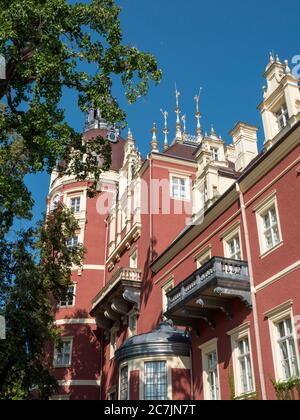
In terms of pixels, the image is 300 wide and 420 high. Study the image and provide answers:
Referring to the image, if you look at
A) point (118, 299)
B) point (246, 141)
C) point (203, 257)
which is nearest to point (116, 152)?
point (118, 299)

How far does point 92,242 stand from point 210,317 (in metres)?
18.8

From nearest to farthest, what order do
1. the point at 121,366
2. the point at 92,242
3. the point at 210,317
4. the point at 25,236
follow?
the point at 210,317, the point at 121,366, the point at 25,236, the point at 92,242

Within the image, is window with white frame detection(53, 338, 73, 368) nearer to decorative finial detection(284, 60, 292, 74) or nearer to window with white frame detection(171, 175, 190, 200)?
window with white frame detection(171, 175, 190, 200)

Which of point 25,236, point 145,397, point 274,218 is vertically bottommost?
point 145,397

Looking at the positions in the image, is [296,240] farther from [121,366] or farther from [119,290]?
[119,290]

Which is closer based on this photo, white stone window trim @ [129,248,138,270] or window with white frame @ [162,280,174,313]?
window with white frame @ [162,280,174,313]

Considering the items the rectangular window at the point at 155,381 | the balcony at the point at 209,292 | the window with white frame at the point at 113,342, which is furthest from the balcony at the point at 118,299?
the balcony at the point at 209,292

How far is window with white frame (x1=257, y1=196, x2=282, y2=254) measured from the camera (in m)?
16.3

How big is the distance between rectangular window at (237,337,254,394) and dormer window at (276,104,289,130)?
26.9 feet

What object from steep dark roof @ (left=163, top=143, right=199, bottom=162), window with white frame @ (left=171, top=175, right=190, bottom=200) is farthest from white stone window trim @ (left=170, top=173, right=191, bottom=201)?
steep dark roof @ (left=163, top=143, right=199, bottom=162)

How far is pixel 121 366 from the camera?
71.2 ft

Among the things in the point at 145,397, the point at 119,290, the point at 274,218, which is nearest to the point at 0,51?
the point at 274,218

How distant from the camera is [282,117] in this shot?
18.6m

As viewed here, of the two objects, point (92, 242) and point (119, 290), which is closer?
point (119, 290)
